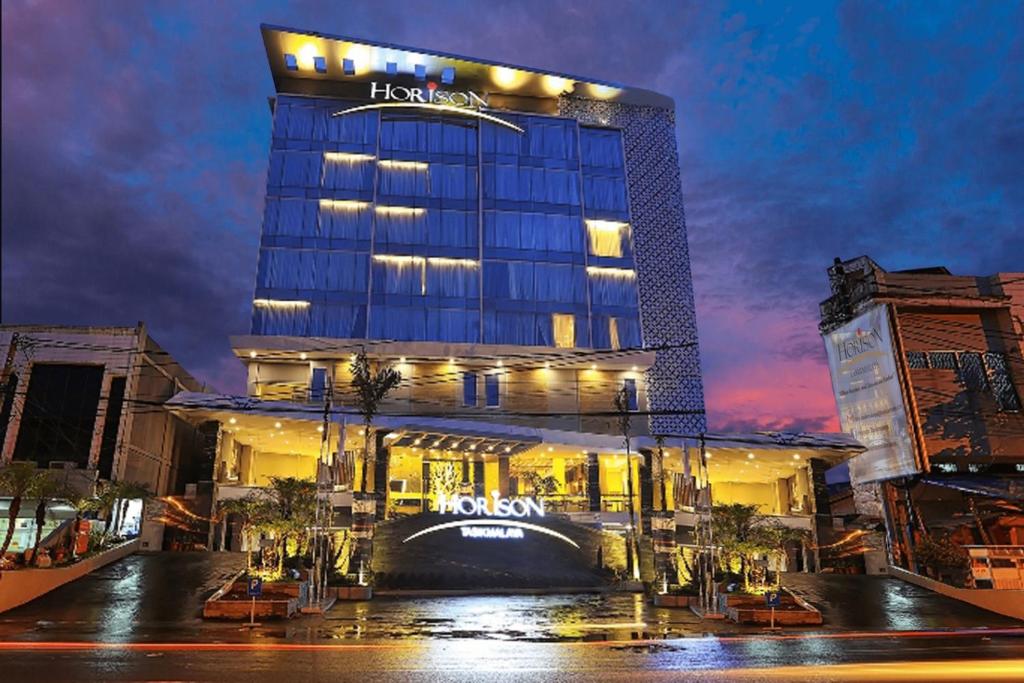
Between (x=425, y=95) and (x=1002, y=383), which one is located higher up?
(x=425, y=95)

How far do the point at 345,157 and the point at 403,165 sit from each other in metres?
5.39

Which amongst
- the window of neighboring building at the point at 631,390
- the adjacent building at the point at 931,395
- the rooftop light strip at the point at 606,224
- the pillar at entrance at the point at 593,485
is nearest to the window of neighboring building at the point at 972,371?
the adjacent building at the point at 931,395

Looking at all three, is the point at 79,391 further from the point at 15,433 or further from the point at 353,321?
the point at 353,321

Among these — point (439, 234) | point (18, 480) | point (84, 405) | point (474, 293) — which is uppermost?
point (439, 234)

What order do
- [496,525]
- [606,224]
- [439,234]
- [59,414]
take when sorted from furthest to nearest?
[606,224] → [439,234] → [59,414] → [496,525]

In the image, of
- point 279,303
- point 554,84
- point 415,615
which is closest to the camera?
point 415,615

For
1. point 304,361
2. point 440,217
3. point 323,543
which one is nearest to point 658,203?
point 440,217

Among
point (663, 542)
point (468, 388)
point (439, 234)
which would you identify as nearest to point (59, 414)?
point (468, 388)

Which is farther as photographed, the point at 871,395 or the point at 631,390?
the point at 631,390

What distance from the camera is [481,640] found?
67.4 feet

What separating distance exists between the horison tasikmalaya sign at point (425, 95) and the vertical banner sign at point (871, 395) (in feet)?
138

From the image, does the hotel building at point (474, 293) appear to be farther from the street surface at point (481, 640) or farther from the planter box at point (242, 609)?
the planter box at point (242, 609)

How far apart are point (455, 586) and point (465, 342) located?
28370 mm

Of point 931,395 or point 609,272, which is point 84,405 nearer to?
point 609,272
